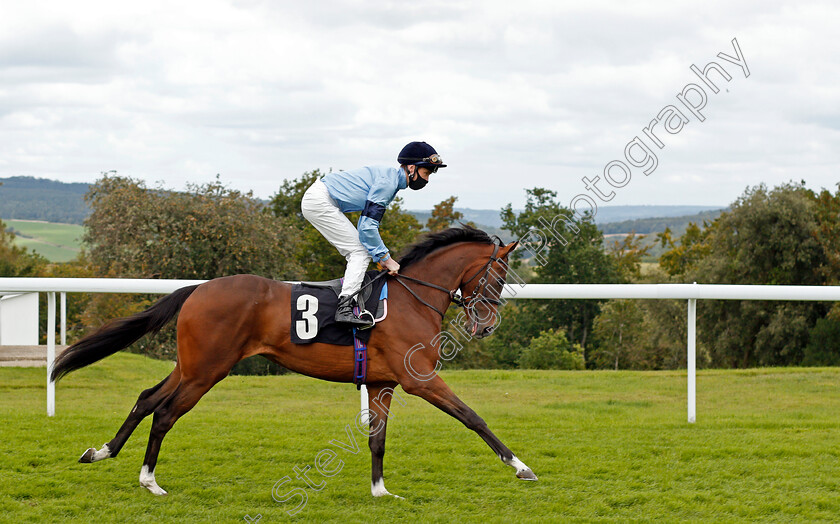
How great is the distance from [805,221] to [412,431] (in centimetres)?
2433

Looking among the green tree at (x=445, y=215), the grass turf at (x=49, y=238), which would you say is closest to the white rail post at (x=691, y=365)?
the green tree at (x=445, y=215)

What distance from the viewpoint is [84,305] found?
22.7 m

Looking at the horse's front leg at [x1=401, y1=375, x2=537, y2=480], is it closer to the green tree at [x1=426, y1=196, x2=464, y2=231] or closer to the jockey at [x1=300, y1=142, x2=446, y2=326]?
the jockey at [x1=300, y1=142, x2=446, y2=326]

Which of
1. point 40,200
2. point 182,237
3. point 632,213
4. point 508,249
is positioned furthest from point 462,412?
point 40,200

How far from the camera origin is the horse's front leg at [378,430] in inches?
164

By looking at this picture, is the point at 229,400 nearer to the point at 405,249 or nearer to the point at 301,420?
the point at 301,420

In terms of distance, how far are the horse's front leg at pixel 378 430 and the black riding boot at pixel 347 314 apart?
0.42 meters

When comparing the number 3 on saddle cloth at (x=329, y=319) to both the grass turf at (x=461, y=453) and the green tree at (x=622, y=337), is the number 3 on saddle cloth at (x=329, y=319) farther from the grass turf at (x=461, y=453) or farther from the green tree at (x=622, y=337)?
the green tree at (x=622, y=337)

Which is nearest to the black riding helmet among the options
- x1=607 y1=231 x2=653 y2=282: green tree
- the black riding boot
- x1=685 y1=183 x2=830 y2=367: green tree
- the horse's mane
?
the horse's mane

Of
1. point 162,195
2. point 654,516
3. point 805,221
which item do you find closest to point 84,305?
point 162,195

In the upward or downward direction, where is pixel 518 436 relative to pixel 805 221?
downward

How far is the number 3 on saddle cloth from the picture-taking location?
4.19 metres

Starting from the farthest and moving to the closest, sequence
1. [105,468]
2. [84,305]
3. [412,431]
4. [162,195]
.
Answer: [162,195]
[84,305]
[412,431]
[105,468]

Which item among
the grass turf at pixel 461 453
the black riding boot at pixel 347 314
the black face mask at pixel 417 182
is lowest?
the grass turf at pixel 461 453
